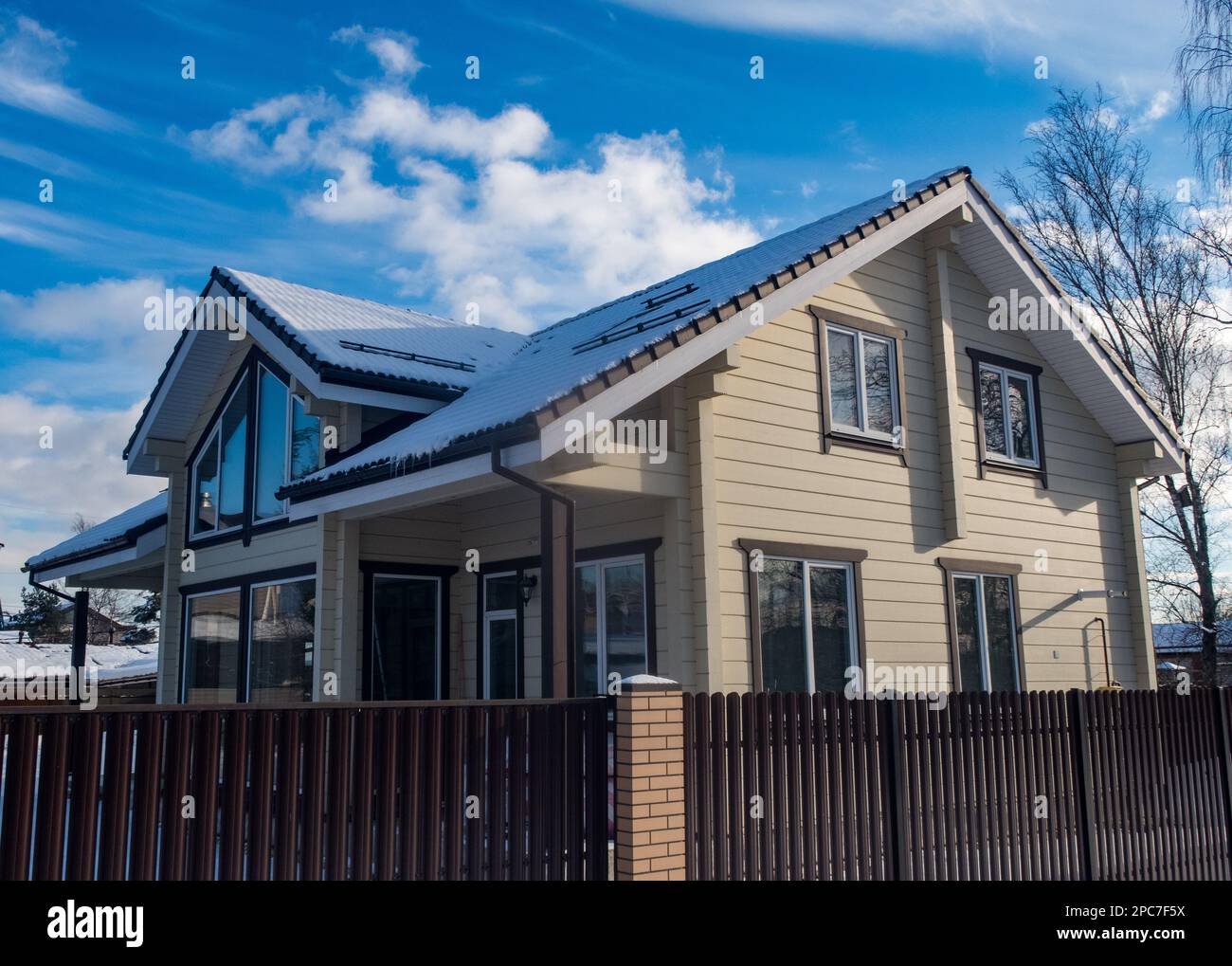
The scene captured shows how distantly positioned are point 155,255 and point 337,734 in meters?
16.0

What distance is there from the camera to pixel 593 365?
29.0 ft

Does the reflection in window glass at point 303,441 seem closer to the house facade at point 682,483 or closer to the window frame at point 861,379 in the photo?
the house facade at point 682,483

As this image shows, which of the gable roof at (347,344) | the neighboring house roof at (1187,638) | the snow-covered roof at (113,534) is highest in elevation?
the gable roof at (347,344)

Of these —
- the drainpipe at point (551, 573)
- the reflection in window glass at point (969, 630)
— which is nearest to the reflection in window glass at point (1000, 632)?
the reflection in window glass at point (969, 630)

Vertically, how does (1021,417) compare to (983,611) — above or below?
above

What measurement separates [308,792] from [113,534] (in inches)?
565

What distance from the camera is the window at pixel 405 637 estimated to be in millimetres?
11836

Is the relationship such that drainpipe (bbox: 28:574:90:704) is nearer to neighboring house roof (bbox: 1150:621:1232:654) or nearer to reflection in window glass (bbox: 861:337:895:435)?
reflection in window glass (bbox: 861:337:895:435)

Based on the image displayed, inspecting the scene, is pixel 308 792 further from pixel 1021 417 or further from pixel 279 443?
pixel 1021 417

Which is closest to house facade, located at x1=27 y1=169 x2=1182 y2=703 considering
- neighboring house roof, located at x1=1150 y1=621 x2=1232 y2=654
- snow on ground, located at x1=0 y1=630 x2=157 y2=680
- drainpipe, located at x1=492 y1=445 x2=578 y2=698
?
drainpipe, located at x1=492 y1=445 x2=578 y2=698

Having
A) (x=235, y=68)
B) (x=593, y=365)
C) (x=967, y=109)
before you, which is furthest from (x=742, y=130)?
(x=235, y=68)

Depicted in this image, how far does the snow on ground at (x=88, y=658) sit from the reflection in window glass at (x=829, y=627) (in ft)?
63.7

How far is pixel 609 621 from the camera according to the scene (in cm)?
1051

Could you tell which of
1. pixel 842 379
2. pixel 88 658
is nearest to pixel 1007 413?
pixel 842 379
